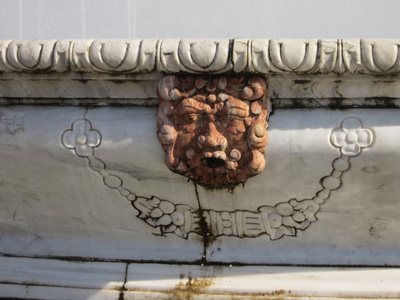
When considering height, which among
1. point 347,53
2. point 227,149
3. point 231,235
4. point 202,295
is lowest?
point 202,295

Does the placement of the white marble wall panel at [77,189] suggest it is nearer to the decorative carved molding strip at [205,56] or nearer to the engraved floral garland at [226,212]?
the engraved floral garland at [226,212]

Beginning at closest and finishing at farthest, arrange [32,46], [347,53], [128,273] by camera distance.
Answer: [347,53], [32,46], [128,273]

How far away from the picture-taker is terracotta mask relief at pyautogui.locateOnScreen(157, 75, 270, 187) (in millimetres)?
1271

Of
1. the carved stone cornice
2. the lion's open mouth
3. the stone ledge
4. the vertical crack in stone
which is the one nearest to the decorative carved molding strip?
the carved stone cornice

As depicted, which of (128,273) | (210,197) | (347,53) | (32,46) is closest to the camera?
(347,53)

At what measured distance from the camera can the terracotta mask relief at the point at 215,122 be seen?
1.27m

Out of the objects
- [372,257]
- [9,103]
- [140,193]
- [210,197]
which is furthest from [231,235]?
[9,103]

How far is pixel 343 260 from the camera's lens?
1489 mm

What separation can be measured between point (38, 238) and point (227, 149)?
0.65 m

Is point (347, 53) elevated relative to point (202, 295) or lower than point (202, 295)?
elevated

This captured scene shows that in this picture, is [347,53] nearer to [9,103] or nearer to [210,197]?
[210,197]

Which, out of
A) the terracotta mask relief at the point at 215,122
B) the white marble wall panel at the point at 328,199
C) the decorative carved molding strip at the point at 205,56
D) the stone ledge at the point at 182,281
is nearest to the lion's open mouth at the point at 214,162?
the terracotta mask relief at the point at 215,122

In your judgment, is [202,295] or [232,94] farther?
[202,295]

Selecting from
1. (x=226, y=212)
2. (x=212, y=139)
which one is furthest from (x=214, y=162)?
(x=226, y=212)
